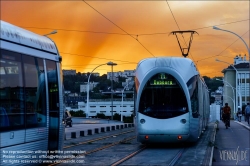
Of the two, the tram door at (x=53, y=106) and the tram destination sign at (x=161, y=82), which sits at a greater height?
the tram destination sign at (x=161, y=82)

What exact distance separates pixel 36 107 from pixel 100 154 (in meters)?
5.51

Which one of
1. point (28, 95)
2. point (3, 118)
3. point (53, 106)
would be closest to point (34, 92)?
point (28, 95)

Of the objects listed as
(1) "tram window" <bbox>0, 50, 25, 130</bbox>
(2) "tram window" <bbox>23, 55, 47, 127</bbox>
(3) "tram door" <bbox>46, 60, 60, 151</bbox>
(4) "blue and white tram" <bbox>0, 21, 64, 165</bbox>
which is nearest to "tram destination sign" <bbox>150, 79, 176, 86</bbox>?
(4) "blue and white tram" <bbox>0, 21, 64, 165</bbox>

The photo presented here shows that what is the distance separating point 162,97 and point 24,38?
337 inches

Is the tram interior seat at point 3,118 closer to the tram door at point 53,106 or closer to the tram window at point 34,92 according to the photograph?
the tram window at point 34,92

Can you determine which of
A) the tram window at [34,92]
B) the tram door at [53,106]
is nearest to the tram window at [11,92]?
the tram window at [34,92]

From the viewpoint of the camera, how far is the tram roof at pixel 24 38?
383 inches

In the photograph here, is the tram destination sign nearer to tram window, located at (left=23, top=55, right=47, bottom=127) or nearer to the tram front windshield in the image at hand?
the tram front windshield

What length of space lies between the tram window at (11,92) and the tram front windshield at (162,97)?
8570 millimetres

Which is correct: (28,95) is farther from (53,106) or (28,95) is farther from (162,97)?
(162,97)

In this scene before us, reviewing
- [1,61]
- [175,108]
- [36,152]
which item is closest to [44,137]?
[36,152]

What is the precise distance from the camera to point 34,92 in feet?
36.0

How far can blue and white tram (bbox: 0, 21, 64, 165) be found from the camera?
9609 mm

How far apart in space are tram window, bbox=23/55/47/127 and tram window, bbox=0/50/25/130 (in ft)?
0.92
